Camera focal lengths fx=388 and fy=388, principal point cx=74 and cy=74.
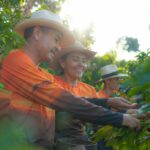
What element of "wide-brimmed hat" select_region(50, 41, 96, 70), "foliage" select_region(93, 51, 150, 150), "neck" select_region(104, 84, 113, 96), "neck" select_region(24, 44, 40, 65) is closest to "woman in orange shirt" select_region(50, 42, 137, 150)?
"wide-brimmed hat" select_region(50, 41, 96, 70)

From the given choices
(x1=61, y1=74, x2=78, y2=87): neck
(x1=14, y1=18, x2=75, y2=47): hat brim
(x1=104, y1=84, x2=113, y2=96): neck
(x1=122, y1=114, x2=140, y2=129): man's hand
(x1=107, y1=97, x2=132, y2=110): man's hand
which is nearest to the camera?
(x1=122, y1=114, x2=140, y2=129): man's hand

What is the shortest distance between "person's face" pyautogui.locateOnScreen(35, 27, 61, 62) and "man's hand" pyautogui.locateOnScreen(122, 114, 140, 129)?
739 millimetres

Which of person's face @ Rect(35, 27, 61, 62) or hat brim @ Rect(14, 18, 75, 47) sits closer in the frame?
person's face @ Rect(35, 27, 61, 62)

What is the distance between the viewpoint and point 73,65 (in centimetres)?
378

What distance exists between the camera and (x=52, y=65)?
407cm

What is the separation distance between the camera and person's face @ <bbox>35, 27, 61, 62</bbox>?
8.35ft

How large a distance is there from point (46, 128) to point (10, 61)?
1.49ft

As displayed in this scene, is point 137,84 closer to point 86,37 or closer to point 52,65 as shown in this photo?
point 52,65

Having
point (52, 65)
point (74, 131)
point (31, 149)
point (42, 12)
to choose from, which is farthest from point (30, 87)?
point (52, 65)

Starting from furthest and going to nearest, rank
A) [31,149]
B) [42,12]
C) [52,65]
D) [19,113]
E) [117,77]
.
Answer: [117,77] < [52,65] < [42,12] < [19,113] < [31,149]

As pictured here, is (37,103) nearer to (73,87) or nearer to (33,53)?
(33,53)

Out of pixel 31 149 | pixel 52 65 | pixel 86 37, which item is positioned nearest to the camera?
pixel 31 149

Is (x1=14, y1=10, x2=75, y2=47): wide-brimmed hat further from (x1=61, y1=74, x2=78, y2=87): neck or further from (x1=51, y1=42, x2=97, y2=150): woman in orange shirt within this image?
(x1=61, y1=74, x2=78, y2=87): neck

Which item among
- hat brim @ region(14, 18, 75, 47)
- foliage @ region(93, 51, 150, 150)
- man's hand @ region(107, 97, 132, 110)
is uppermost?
hat brim @ region(14, 18, 75, 47)
